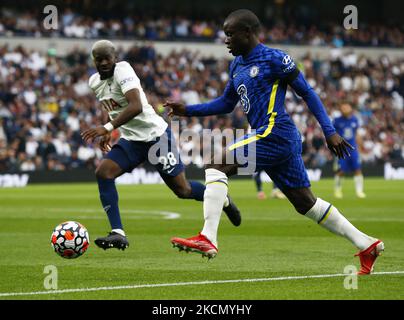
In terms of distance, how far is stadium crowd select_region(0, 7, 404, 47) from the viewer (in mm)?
39344

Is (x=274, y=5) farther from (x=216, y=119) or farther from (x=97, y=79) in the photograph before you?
(x=97, y=79)

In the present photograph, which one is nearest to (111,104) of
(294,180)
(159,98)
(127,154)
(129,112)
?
(127,154)

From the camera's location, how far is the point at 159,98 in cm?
3766

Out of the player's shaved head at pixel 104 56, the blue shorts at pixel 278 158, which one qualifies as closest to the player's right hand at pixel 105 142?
the player's shaved head at pixel 104 56

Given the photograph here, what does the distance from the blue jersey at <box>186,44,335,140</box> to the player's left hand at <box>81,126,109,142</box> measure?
5.76 ft

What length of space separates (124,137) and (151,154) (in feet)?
1.33

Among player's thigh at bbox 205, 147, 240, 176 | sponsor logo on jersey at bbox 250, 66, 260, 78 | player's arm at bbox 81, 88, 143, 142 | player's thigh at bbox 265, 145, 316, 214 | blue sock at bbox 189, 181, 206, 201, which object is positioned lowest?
blue sock at bbox 189, 181, 206, 201

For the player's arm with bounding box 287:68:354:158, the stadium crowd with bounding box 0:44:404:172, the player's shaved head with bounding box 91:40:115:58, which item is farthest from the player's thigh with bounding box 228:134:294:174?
the stadium crowd with bounding box 0:44:404:172

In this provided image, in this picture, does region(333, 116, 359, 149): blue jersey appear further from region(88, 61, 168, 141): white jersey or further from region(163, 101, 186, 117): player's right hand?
region(163, 101, 186, 117): player's right hand

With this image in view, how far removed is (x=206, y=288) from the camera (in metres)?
8.28

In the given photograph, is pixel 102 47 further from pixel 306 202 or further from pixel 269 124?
pixel 306 202

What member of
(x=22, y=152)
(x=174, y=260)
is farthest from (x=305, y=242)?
(x=22, y=152)

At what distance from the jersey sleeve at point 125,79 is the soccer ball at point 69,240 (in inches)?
71.2

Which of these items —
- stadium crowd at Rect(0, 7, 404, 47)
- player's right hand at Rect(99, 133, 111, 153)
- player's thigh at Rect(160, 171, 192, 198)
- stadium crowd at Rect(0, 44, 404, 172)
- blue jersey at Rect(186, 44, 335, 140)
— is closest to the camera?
blue jersey at Rect(186, 44, 335, 140)
